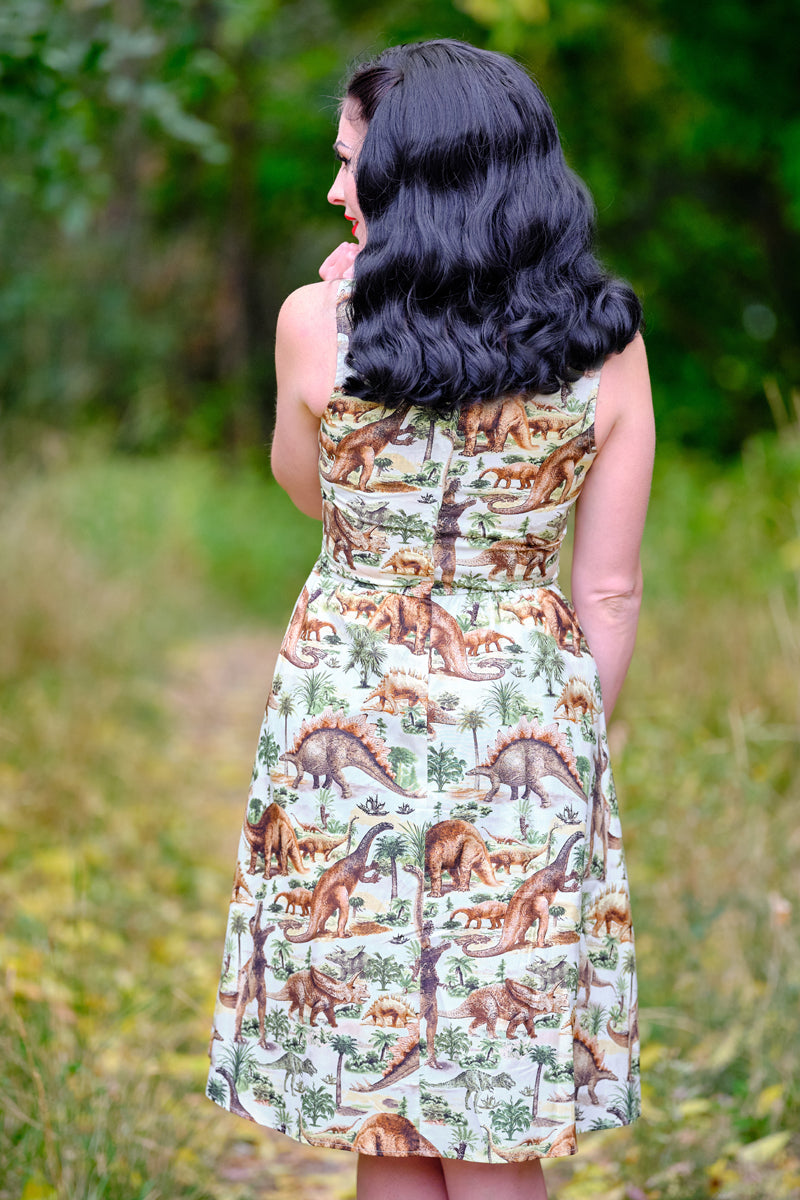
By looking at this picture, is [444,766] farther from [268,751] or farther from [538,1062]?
[538,1062]

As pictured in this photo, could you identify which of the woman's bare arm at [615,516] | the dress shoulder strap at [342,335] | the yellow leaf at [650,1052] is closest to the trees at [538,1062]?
the woman's bare arm at [615,516]

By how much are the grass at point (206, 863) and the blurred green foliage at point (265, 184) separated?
1.51 metres

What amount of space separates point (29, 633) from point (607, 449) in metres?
3.72

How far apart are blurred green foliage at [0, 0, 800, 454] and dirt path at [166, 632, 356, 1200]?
1.95m

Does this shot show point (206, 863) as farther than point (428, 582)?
Yes

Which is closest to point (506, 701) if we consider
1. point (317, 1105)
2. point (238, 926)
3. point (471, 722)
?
point (471, 722)

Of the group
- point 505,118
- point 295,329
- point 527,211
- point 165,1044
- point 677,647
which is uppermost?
point 505,118

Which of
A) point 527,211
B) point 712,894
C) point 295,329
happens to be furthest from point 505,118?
point 712,894

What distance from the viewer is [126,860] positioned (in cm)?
403

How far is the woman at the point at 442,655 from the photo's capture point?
5.44ft

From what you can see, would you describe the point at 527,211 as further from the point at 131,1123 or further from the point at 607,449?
the point at 131,1123

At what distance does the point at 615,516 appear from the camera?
72.6 inches

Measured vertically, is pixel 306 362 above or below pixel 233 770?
above

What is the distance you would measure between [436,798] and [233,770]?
143 inches
